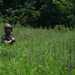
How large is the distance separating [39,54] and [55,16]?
17.7m

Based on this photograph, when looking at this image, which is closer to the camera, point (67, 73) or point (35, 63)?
point (67, 73)

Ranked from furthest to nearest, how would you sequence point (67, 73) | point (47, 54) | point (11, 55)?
1. point (11, 55)
2. point (47, 54)
3. point (67, 73)

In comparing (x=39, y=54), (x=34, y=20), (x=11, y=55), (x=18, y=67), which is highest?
(x=18, y=67)

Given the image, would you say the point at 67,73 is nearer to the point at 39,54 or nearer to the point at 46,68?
the point at 46,68

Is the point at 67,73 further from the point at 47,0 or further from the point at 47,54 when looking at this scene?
the point at 47,0

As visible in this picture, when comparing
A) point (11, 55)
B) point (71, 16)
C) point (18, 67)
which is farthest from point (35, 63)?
point (71, 16)

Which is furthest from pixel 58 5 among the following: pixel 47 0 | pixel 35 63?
pixel 35 63

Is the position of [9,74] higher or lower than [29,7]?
higher

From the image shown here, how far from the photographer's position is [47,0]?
2316cm

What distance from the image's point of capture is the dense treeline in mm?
22594

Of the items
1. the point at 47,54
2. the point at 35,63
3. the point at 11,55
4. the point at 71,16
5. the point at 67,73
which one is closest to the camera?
the point at 67,73

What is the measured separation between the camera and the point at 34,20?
23.3 meters

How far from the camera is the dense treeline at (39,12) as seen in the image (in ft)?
74.1

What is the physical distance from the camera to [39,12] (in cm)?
2327
